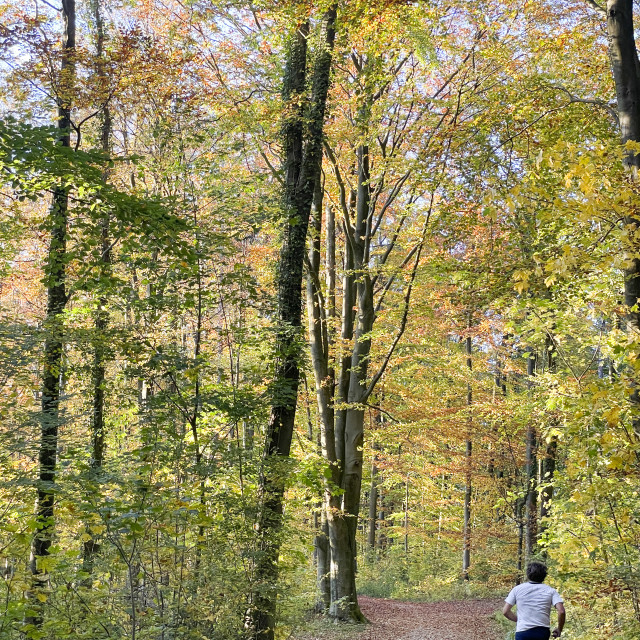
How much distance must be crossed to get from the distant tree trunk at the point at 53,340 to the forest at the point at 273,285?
0.21ft

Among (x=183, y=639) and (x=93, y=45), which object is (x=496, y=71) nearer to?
(x=93, y=45)

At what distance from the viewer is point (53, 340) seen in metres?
6.53

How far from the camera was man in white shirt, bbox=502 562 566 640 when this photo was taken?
4.95m

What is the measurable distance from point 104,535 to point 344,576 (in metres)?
7.66

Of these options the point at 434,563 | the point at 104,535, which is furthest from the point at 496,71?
the point at 434,563

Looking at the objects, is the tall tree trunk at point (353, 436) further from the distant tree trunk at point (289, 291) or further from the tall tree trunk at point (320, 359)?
the distant tree trunk at point (289, 291)

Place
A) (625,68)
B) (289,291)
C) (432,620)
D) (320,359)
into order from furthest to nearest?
(432,620) → (320,359) → (289,291) → (625,68)

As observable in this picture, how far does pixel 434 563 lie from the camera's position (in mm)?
21438

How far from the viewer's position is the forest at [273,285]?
458 cm

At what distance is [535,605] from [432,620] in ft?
29.0

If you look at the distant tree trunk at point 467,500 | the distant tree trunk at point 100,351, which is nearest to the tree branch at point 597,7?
the distant tree trunk at point 100,351

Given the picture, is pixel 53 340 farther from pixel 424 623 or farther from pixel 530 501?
pixel 530 501

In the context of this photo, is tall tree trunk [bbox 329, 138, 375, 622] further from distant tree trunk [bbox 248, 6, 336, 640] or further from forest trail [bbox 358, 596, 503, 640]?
distant tree trunk [bbox 248, 6, 336, 640]

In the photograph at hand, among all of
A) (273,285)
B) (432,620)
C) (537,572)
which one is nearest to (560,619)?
(537,572)
